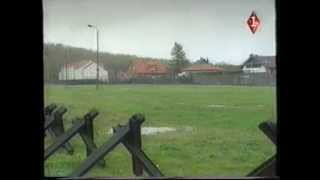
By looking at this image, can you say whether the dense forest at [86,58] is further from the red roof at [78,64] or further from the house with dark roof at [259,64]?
the house with dark roof at [259,64]

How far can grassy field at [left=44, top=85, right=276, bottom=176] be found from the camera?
4.59 ft

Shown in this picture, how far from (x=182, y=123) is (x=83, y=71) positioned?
35 cm

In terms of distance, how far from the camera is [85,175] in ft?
4.49

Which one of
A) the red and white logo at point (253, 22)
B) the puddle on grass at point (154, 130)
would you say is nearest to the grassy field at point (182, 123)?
the puddle on grass at point (154, 130)

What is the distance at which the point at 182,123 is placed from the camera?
4.77 ft

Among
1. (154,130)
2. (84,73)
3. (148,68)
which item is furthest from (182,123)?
(84,73)

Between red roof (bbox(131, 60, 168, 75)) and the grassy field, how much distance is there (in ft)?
0.15

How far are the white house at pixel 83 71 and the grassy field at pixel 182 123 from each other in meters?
0.04

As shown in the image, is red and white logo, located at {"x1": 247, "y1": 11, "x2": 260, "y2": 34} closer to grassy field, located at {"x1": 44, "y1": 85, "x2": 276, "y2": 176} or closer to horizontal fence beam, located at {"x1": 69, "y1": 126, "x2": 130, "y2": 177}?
grassy field, located at {"x1": 44, "y1": 85, "x2": 276, "y2": 176}

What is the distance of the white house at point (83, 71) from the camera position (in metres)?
1.40
